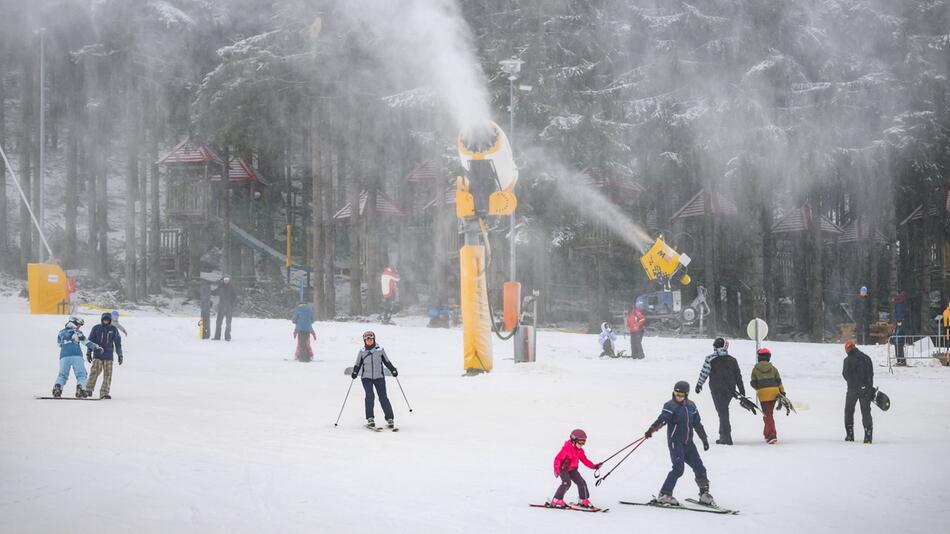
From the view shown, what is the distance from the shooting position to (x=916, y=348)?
26.4m

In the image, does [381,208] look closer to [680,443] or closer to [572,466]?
[680,443]

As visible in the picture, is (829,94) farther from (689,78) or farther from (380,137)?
(380,137)

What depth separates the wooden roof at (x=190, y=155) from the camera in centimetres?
3978

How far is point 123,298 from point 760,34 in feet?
88.1

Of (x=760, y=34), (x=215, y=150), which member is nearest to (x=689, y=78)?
(x=760, y=34)

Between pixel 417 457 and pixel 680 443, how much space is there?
3.25m

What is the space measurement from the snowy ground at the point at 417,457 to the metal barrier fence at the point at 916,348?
3672mm

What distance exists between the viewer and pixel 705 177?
3581 cm

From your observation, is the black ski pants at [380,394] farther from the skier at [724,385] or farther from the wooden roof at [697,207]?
the wooden roof at [697,207]

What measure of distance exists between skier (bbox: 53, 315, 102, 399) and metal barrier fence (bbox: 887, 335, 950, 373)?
58.6 feet

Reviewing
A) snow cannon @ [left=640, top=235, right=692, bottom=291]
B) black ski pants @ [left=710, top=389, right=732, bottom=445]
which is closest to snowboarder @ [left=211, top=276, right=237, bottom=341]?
snow cannon @ [left=640, top=235, right=692, bottom=291]

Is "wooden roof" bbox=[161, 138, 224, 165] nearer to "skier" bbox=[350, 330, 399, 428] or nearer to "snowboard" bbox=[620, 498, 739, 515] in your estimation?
"skier" bbox=[350, 330, 399, 428]

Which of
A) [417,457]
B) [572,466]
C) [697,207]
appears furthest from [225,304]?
[697,207]

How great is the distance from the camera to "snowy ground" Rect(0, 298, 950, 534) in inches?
305
